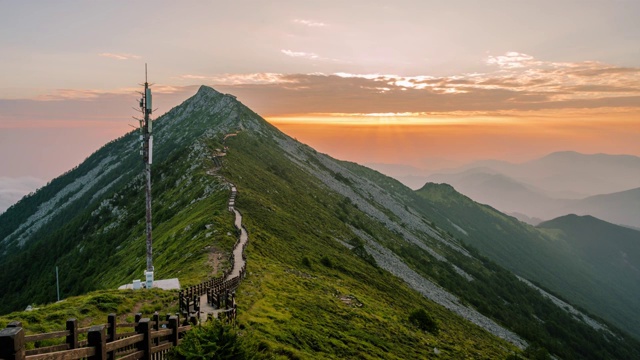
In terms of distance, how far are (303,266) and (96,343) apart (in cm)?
4188

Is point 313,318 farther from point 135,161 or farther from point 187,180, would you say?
point 135,161

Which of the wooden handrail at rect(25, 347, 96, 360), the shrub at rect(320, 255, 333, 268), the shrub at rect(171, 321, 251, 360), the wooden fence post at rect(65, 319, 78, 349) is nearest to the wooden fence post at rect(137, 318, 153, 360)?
the shrub at rect(171, 321, 251, 360)

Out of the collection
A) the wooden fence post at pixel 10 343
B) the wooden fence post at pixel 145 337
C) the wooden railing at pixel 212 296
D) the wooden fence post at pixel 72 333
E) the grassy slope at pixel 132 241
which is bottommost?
the grassy slope at pixel 132 241

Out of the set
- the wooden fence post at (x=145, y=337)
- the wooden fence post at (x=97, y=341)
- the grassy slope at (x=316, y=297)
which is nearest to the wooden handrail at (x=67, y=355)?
the wooden fence post at (x=97, y=341)

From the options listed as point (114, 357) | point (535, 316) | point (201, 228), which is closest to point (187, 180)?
point (201, 228)

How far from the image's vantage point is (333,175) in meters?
179

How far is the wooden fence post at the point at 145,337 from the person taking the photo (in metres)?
12.2

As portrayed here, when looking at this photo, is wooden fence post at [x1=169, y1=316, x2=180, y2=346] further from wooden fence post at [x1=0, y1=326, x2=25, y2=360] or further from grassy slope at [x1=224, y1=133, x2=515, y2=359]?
wooden fence post at [x1=0, y1=326, x2=25, y2=360]

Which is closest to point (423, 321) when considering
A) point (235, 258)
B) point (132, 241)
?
point (235, 258)

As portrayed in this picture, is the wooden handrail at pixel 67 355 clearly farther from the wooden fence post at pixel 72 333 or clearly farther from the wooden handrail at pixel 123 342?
the wooden fence post at pixel 72 333

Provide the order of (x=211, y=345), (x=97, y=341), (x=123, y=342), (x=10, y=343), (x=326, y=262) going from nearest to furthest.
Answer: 1. (x=10, y=343)
2. (x=97, y=341)
3. (x=123, y=342)
4. (x=211, y=345)
5. (x=326, y=262)

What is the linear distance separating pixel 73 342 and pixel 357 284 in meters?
46.7

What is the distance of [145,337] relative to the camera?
1230 centimetres

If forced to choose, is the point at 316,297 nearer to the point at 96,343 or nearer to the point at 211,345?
the point at 211,345
